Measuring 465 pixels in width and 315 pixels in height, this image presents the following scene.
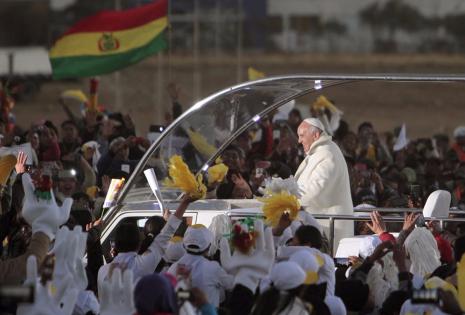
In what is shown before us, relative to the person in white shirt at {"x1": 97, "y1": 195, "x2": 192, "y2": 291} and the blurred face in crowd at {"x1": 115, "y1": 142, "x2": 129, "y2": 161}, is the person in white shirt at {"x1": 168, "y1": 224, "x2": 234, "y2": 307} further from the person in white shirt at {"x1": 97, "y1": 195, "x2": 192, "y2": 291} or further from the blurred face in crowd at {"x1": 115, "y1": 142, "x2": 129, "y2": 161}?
the blurred face in crowd at {"x1": 115, "y1": 142, "x2": 129, "y2": 161}

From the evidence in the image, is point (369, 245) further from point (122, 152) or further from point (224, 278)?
point (122, 152)

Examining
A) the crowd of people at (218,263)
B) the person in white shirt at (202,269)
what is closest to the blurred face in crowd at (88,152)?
the crowd of people at (218,263)

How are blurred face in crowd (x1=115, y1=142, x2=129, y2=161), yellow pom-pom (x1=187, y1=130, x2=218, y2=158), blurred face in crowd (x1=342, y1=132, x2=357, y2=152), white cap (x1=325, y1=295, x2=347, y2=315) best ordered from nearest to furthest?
white cap (x1=325, y1=295, x2=347, y2=315)
yellow pom-pom (x1=187, y1=130, x2=218, y2=158)
blurred face in crowd (x1=115, y1=142, x2=129, y2=161)
blurred face in crowd (x1=342, y1=132, x2=357, y2=152)

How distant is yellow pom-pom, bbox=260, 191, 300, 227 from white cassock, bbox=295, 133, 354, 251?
209cm

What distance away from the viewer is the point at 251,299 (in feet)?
39.3

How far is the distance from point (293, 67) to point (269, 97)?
32733 millimetres

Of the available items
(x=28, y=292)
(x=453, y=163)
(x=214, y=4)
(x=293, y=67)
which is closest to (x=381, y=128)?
(x=214, y=4)

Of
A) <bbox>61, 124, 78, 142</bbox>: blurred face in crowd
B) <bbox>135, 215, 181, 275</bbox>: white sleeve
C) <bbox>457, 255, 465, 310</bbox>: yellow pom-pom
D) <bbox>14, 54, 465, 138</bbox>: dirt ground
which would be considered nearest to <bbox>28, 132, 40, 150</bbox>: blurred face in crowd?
<bbox>61, 124, 78, 142</bbox>: blurred face in crowd

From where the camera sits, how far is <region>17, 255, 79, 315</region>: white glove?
10.7 meters

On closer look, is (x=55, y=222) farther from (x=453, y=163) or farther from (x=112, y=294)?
(x=453, y=163)

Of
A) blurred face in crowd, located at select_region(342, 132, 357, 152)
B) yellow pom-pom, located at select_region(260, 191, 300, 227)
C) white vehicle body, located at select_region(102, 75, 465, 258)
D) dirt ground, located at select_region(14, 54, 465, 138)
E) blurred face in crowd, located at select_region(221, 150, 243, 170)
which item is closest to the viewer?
yellow pom-pom, located at select_region(260, 191, 300, 227)

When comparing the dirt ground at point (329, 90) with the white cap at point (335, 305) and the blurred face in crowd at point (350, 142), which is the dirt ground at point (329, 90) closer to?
the blurred face in crowd at point (350, 142)

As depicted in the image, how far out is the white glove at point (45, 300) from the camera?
35.1 ft

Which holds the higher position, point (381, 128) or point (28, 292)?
point (28, 292)
